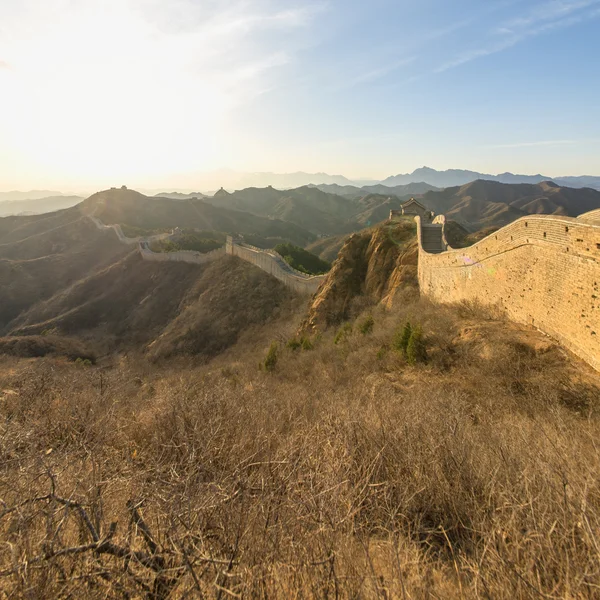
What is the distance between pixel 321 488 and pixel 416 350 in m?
7.33

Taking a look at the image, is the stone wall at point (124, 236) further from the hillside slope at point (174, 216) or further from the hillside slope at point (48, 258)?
the hillside slope at point (174, 216)

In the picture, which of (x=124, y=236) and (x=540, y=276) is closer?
(x=540, y=276)

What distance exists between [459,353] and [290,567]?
8.52 m

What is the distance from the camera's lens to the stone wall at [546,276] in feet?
25.5

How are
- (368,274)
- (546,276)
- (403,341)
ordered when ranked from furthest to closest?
1. (368,274)
2. (403,341)
3. (546,276)

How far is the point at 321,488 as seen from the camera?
4.48 m

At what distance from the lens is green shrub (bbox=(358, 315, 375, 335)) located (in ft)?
51.1

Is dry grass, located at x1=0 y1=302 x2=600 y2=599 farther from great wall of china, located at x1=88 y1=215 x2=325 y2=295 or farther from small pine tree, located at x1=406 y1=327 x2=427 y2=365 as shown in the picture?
great wall of china, located at x1=88 y1=215 x2=325 y2=295

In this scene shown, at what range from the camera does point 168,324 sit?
3406 cm

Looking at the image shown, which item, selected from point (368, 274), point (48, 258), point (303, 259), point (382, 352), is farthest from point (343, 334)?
point (48, 258)

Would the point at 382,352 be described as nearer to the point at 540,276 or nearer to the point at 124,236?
the point at 540,276

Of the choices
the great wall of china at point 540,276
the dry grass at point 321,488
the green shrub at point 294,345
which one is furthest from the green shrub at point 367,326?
the dry grass at point 321,488

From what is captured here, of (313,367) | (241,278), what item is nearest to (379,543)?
(313,367)

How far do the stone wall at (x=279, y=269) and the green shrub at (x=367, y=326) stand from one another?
27.7 feet
